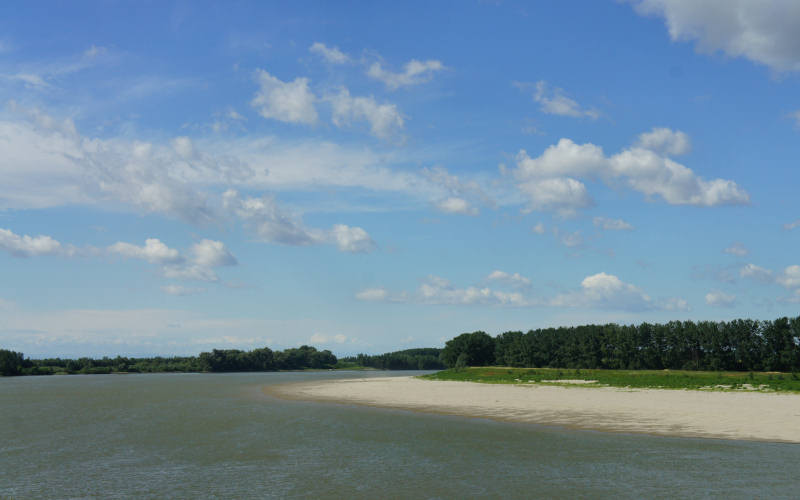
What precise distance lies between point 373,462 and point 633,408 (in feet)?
106

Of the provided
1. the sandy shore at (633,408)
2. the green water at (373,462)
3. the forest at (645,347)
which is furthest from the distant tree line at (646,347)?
the green water at (373,462)

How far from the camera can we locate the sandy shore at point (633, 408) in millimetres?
41125

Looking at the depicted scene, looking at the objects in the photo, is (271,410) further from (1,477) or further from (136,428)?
(1,477)

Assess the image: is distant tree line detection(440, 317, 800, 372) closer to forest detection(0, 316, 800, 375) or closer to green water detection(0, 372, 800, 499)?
forest detection(0, 316, 800, 375)

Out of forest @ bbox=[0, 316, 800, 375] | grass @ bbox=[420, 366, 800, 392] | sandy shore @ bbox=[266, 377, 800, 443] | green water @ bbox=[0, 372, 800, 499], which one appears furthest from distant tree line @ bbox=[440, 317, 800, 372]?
green water @ bbox=[0, 372, 800, 499]

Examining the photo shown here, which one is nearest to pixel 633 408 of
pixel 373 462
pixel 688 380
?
pixel 373 462

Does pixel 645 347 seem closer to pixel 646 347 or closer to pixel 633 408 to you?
pixel 646 347

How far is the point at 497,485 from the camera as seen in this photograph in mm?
26844

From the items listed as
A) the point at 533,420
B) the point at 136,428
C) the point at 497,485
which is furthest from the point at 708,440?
the point at 136,428

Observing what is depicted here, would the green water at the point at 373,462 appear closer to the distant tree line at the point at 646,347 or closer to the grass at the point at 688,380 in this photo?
the grass at the point at 688,380

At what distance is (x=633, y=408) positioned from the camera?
53969 mm

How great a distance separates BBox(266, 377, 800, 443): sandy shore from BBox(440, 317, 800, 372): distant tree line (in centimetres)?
5303

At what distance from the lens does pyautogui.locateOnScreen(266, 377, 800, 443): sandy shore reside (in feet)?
135

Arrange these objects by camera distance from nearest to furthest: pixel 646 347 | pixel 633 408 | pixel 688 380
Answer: pixel 633 408 < pixel 688 380 < pixel 646 347
